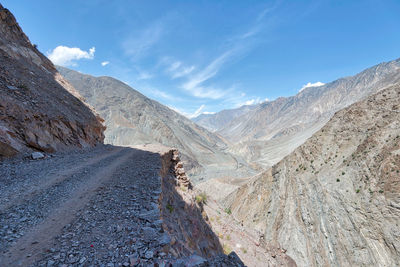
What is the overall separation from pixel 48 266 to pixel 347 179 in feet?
62.5

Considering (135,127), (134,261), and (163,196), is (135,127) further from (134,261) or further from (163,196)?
(134,261)

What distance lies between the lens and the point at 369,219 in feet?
41.4

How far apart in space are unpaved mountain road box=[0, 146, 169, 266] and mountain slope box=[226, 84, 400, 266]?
15138 millimetres

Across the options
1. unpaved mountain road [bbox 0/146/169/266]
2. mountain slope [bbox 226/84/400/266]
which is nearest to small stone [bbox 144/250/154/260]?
unpaved mountain road [bbox 0/146/169/266]

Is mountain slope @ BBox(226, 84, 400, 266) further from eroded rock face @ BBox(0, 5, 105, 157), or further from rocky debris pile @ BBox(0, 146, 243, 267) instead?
eroded rock face @ BBox(0, 5, 105, 157)

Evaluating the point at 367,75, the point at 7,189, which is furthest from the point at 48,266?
the point at 367,75

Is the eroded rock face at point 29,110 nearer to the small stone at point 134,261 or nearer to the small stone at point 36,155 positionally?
the small stone at point 36,155

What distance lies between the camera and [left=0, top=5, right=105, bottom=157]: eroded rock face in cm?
816

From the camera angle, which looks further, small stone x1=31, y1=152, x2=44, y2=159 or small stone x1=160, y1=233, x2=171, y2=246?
small stone x1=31, y1=152, x2=44, y2=159

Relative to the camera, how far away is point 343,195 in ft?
47.8

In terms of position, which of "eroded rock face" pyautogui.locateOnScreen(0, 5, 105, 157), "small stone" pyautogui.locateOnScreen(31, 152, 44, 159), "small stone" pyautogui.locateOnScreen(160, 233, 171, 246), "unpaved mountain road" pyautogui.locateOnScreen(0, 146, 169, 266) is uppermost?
"eroded rock face" pyautogui.locateOnScreen(0, 5, 105, 157)

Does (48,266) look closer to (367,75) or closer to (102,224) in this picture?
(102,224)

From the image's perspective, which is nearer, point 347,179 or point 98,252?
→ point 98,252

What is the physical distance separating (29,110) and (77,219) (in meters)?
9.23
